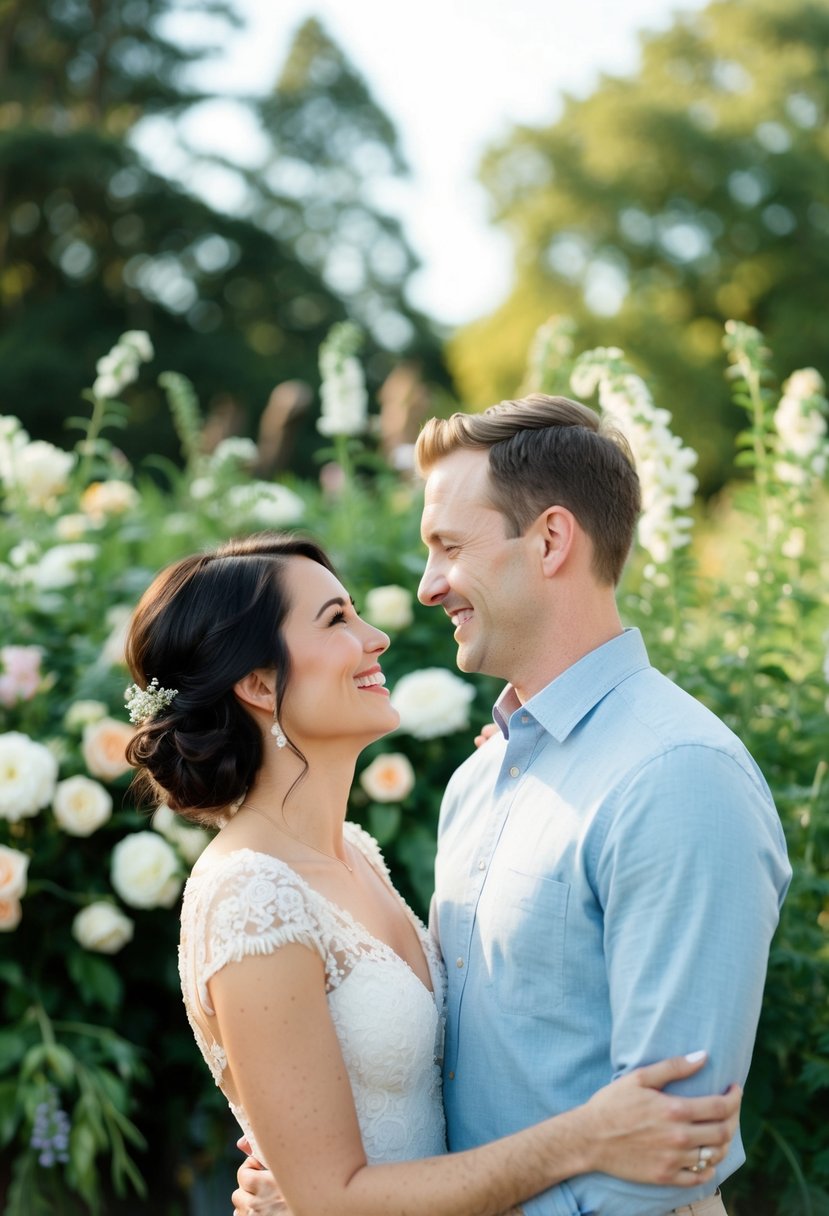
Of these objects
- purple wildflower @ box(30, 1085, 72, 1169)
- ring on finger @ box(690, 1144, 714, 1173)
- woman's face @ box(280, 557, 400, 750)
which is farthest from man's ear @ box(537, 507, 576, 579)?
purple wildflower @ box(30, 1085, 72, 1169)

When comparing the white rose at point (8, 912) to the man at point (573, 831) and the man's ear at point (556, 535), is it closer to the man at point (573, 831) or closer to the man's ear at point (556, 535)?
the man at point (573, 831)

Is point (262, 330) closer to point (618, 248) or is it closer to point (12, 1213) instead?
point (618, 248)

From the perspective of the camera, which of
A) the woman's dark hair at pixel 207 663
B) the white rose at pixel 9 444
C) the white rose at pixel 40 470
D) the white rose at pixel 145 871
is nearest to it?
the woman's dark hair at pixel 207 663

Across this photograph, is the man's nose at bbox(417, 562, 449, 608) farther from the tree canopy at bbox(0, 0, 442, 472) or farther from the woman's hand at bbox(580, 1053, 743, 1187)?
the tree canopy at bbox(0, 0, 442, 472)

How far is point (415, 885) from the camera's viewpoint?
3.78 m

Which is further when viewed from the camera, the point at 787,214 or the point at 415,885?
the point at 787,214

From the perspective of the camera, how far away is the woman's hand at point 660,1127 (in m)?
1.79

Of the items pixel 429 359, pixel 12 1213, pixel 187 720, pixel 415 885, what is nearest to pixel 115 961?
pixel 12 1213

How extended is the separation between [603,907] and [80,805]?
2.19 m

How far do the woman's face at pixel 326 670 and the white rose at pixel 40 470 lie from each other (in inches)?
104

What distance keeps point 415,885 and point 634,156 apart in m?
28.7

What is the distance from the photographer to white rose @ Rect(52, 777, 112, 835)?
12.4 ft

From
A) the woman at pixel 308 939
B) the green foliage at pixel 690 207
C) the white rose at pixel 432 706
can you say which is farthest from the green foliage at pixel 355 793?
the green foliage at pixel 690 207

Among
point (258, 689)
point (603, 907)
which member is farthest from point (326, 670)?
point (603, 907)
